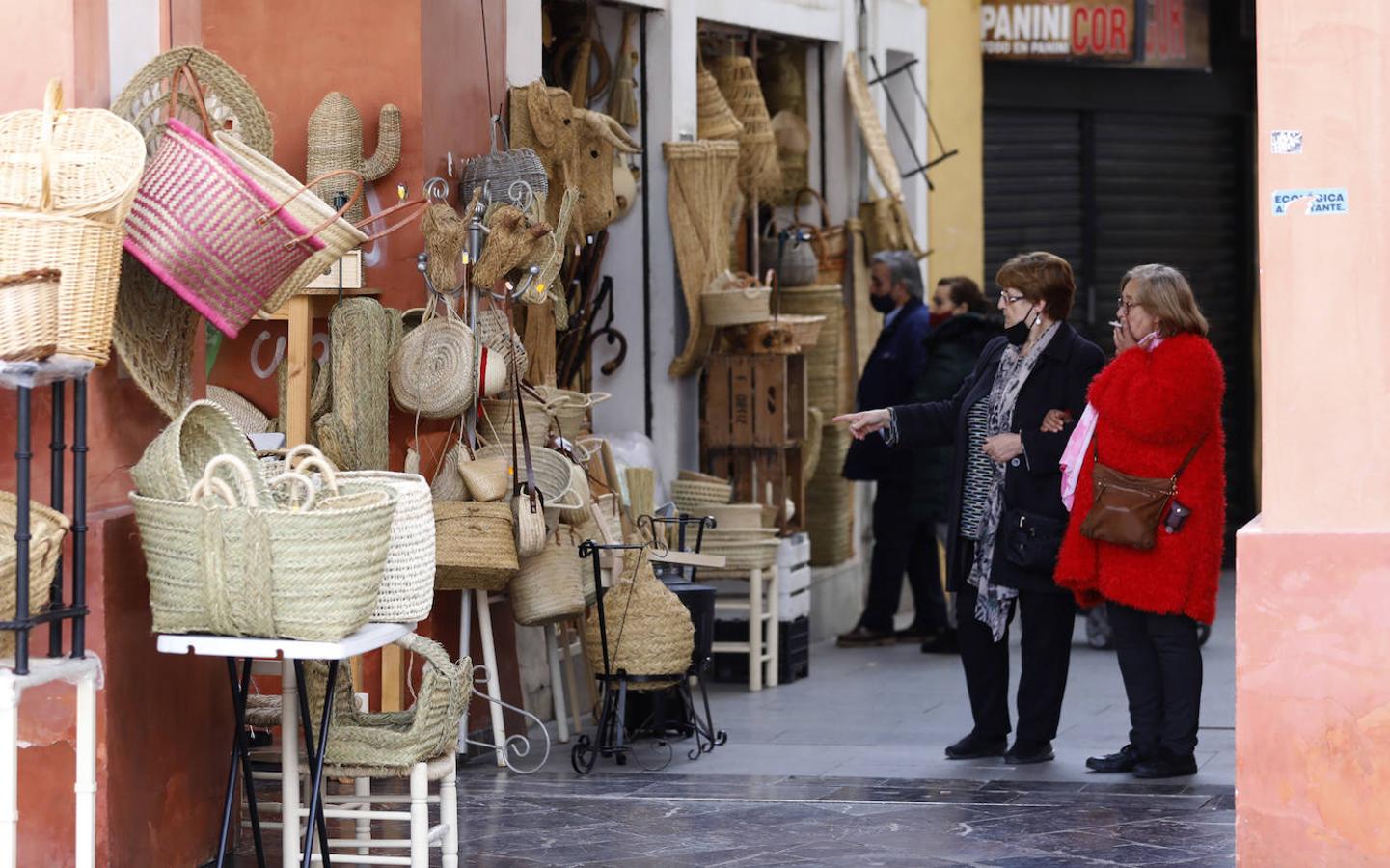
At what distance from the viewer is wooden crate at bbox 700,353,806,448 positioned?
10.5m

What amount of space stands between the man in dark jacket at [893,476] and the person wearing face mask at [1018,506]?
3021mm

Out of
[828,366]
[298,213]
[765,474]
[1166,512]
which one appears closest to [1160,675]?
[1166,512]

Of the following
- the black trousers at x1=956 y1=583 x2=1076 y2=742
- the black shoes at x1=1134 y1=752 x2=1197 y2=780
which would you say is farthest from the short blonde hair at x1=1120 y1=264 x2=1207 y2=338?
the black shoes at x1=1134 y1=752 x2=1197 y2=780

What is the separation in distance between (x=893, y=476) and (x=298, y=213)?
244 inches

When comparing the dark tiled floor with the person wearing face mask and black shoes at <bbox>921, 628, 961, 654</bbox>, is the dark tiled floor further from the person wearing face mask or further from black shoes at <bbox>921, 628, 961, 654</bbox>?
black shoes at <bbox>921, 628, 961, 654</bbox>

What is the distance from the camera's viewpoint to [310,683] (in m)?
6.05

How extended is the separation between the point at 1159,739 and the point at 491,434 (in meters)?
2.66

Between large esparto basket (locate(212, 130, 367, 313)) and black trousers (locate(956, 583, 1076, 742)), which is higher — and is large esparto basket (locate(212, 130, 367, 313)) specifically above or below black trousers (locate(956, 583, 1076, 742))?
above

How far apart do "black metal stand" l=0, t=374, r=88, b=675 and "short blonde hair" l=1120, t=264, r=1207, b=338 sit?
11.8ft

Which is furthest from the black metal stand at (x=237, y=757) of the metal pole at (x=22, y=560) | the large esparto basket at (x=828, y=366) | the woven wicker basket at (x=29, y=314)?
the large esparto basket at (x=828, y=366)

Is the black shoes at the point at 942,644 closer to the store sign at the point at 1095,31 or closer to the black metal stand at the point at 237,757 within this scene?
the store sign at the point at 1095,31

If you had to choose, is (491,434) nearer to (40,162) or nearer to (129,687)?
(129,687)

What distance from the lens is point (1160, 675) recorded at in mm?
7465

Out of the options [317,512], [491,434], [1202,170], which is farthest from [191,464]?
[1202,170]
